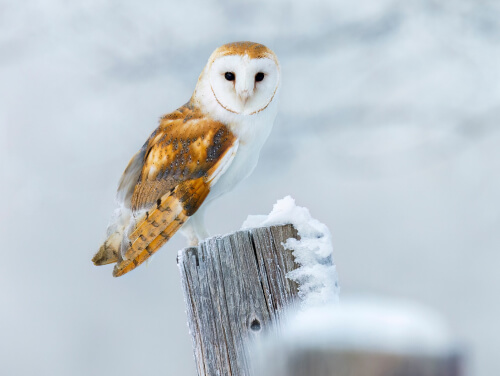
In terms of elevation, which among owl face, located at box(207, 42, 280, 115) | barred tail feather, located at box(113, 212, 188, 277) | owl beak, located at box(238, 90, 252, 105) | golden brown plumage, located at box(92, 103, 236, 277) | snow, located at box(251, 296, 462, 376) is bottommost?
snow, located at box(251, 296, 462, 376)

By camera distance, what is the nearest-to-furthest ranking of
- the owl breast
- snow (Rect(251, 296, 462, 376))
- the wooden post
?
snow (Rect(251, 296, 462, 376)) < the wooden post < the owl breast

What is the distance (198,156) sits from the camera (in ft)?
11.7

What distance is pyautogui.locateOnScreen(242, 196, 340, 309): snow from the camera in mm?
2345

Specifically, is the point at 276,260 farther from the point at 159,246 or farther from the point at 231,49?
the point at 231,49

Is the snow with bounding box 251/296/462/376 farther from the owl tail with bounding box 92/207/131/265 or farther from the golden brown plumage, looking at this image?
the owl tail with bounding box 92/207/131/265

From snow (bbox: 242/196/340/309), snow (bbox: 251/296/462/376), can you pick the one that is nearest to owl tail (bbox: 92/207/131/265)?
snow (bbox: 242/196/340/309)

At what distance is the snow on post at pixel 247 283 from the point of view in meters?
2.30

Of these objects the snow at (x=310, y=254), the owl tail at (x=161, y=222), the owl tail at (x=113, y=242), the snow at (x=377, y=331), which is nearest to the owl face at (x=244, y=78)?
the owl tail at (x=161, y=222)

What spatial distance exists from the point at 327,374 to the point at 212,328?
4.39ft

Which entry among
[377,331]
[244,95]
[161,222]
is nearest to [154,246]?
[161,222]

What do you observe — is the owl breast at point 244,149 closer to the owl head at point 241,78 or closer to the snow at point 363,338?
the owl head at point 241,78

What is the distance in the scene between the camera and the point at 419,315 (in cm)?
113

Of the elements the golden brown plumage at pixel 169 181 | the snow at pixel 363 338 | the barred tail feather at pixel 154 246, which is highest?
the golden brown plumage at pixel 169 181

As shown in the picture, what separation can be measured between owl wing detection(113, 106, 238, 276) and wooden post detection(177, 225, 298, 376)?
3.06ft
